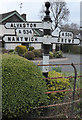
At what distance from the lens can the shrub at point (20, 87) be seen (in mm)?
2393

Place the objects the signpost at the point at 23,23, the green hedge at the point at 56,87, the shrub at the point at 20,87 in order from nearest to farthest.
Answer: the shrub at the point at 20,87
the signpost at the point at 23,23
the green hedge at the point at 56,87

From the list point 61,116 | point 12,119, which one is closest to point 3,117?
point 12,119

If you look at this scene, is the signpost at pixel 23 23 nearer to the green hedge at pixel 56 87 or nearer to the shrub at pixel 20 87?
the shrub at pixel 20 87

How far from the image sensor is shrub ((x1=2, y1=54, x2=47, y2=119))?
239cm

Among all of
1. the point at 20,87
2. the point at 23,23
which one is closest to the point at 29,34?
the point at 23,23

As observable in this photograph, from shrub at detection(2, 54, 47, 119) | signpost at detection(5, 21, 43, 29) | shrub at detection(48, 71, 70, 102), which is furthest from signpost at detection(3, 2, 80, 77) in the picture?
shrub at detection(48, 71, 70, 102)

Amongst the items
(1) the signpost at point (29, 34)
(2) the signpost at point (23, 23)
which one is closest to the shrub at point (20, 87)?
(1) the signpost at point (29, 34)

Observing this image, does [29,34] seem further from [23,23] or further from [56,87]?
[56,87]

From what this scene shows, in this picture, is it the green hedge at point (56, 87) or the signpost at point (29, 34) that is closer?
the signpost at point (29, 34)

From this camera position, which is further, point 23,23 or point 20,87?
point 23,23

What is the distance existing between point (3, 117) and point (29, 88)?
723 mm

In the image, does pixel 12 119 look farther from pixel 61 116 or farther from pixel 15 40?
pixel 15 40

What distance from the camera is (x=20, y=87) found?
2.44 metres

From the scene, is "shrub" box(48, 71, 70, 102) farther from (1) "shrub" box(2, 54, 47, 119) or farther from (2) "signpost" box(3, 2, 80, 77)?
(2) "signpost" box(3, 2, 80, 77)
